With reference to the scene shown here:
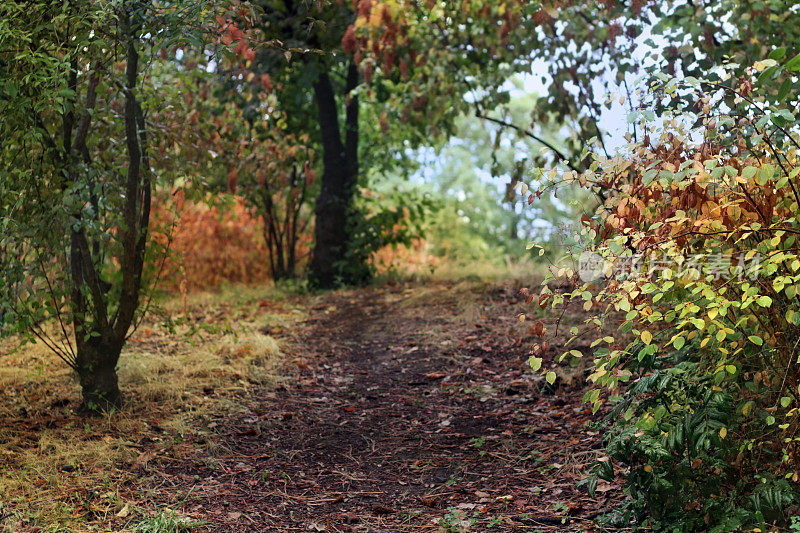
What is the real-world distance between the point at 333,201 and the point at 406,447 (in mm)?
4621

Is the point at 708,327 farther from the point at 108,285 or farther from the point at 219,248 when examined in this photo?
the point at 219,248

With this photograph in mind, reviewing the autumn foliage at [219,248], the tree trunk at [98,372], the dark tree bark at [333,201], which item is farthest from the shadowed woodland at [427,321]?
the autumn foliage at [219,248]

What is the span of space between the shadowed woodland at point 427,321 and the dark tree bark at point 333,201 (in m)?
0.72

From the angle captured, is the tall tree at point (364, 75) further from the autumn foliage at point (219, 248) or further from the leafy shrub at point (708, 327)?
the leafy shrub at point (708, 327)

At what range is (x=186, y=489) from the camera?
3396 millimetres

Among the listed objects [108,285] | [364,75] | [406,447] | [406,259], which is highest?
[364,75]

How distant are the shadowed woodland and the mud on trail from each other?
0.02 meters

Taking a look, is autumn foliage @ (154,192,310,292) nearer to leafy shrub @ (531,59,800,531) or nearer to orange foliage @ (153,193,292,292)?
orange foliage @ (153,193,292,292)

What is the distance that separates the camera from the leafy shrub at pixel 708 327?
2500mm

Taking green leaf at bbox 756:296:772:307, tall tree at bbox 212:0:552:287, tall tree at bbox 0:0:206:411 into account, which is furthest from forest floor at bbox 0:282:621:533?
tall tree at bbox 212:0:552:287

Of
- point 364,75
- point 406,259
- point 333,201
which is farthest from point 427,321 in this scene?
point 406,259

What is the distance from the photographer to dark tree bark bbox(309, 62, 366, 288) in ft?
26.7

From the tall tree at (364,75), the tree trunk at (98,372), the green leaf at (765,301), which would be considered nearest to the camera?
the green leaf at (765,301)

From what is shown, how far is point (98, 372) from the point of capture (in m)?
4.25
